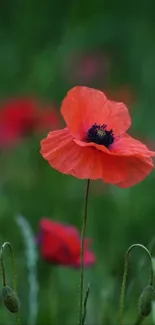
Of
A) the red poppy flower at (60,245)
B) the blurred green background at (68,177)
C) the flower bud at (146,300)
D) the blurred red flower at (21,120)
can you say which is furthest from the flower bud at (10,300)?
the blurred red flower at (21,120)

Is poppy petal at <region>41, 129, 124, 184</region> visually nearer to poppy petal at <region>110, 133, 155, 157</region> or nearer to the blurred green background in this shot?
poppy petal at <region>110, 133, 155, 157</region>

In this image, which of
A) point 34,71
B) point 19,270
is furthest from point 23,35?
point 19,270

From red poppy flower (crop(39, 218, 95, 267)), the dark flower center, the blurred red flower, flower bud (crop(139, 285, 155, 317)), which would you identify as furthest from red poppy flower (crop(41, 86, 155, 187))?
the blurred red flower

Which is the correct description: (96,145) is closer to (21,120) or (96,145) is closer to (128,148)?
(128,148)

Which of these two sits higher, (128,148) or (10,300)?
(128,148)

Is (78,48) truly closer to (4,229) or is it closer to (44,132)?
(44,132)

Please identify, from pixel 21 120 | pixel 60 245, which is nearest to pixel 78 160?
pixel 60 245
